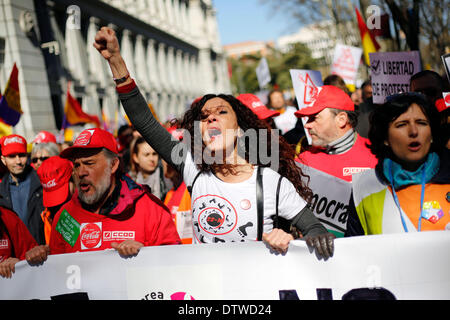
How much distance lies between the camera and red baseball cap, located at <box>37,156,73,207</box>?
12.1 ft

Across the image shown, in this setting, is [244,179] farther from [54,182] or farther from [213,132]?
[54,182]

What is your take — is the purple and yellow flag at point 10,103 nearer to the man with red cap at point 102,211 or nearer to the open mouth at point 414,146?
the man with red cap at point 102,211

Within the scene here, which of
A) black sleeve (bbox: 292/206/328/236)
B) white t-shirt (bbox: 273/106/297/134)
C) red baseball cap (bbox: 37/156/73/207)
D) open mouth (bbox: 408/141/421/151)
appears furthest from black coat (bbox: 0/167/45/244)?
white t-shirt (bbox: 273/106/297/134)

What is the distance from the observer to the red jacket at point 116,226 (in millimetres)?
2643

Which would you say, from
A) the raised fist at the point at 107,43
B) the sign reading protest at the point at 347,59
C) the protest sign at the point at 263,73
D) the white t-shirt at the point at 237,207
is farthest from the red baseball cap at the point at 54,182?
the protest sign at the point at 263,73

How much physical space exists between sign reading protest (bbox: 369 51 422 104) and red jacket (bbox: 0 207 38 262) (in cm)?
345

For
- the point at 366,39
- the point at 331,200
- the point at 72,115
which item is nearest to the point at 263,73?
the point at 366,39

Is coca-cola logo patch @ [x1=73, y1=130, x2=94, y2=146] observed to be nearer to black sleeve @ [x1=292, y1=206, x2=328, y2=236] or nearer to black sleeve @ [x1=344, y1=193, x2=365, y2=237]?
black sleeve @ [x1=292, y1=206, x2=328, y2=236]

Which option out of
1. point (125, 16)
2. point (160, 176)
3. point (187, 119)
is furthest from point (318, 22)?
point (187, 119)

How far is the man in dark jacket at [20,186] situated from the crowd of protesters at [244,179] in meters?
1.76

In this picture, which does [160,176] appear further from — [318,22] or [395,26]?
[318,22]

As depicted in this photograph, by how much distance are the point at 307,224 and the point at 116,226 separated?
1.06m
